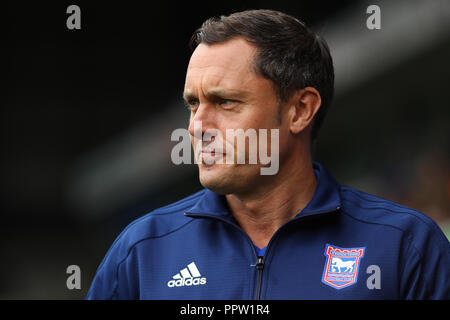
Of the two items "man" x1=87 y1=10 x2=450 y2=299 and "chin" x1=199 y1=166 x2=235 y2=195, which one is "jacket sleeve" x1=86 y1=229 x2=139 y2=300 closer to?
"man" x1=87 y1=10 x2=450 y2=299

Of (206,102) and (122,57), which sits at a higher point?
(122,57)

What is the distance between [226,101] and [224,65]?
14cm

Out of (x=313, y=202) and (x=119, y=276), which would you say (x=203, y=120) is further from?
(x=119, y=276)

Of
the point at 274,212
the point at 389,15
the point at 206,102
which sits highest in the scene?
the point at 389,15

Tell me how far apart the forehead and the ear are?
0.25 meters

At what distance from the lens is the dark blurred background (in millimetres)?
8047

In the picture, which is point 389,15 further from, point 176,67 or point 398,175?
point 176,67

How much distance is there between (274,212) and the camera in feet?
8.75

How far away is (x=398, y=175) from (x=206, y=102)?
6.08 metres

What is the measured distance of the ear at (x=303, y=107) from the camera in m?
2.71

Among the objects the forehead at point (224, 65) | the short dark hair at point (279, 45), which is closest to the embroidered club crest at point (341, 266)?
the short dark hair at point (279, 45)

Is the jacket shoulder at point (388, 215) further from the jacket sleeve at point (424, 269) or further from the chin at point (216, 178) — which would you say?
the chin at point (216, 178)

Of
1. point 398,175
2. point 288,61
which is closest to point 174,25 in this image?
point 398,175

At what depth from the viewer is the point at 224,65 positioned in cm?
253
